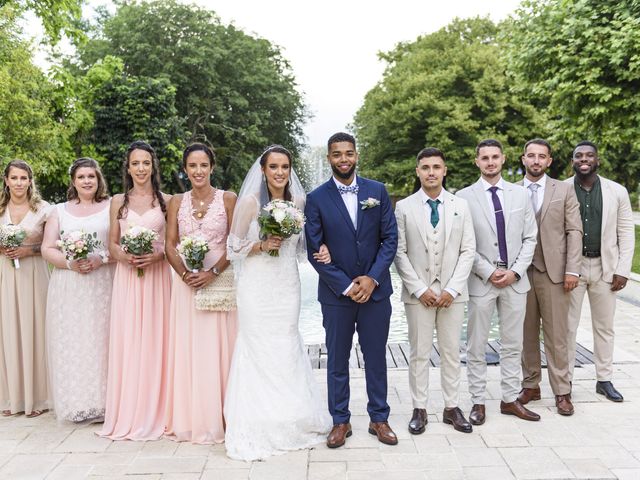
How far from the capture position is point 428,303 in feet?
16.1

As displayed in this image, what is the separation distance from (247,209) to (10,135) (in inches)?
542

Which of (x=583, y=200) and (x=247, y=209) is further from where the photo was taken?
(x=583, y=200)

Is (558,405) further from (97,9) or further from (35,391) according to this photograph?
(97,9)

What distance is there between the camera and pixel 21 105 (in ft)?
50.8

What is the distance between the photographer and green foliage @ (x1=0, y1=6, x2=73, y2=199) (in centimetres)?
1459

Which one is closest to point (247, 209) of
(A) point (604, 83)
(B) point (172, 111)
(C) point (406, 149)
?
(A) point (604, 83)

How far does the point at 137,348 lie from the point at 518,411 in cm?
347

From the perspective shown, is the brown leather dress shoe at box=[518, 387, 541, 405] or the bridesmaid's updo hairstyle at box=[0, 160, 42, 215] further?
the bridesmaid's updo hairstyle at box=[0, 160, 42, 215]

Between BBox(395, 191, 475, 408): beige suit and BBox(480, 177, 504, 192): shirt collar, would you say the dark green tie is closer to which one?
BBox(395, 191, 475, 408): beige suit

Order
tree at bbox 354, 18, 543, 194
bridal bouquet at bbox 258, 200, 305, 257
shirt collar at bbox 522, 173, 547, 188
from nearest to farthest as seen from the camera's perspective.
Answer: bridal bouquet at bbox 258, 200, 305, 257, shirt collar at bbox 522, 173, 547, 188, tree at bbox 354, 18, 543, 194

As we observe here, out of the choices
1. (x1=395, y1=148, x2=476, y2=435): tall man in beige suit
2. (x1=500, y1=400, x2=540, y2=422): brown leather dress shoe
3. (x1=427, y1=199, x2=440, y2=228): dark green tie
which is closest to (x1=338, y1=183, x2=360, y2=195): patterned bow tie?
(x1=395, y1=148, x2=476, y2=435): tall man in beige suit

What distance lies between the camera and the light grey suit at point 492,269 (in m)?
5.14

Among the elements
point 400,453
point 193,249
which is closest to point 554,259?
point 400,453

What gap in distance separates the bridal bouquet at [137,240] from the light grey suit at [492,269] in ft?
9.29
